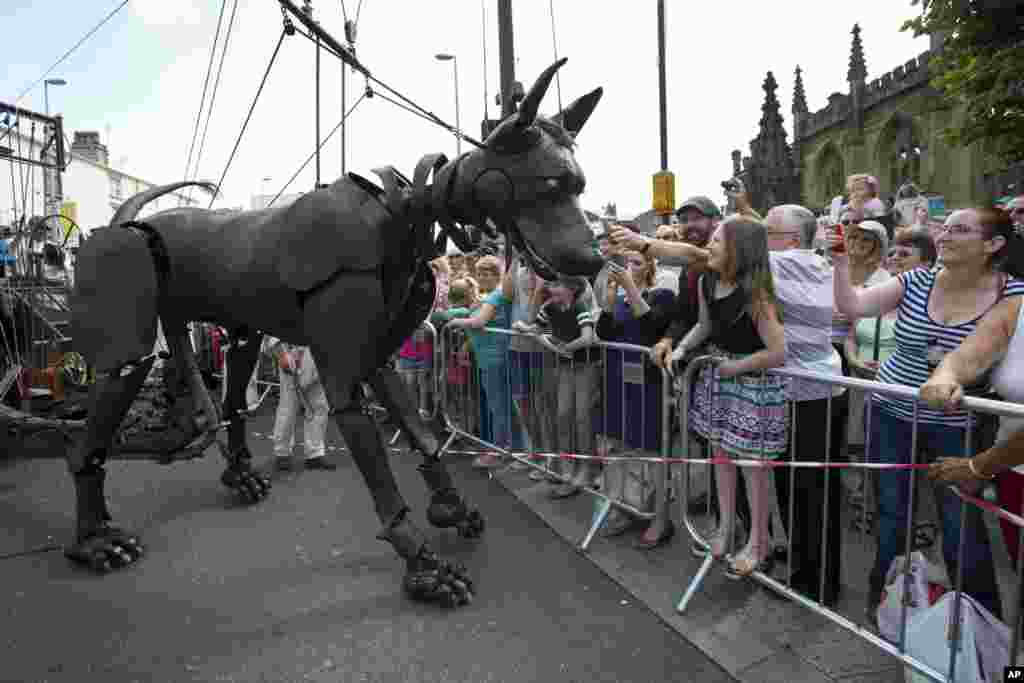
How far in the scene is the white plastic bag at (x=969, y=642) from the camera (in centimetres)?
227

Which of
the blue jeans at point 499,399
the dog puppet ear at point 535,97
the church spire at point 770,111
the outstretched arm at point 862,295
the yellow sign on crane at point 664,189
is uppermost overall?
the church spire at point 770,111

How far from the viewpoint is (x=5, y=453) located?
5512 millimetres

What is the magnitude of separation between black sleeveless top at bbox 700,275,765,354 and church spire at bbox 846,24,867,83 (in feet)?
142

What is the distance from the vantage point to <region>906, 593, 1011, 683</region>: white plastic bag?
7.46 feet

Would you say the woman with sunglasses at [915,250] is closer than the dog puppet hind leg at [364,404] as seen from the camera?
No

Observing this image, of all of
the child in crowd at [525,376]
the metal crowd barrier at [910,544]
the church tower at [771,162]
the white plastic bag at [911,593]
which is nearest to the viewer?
the metal crowd barrier at [910,544]

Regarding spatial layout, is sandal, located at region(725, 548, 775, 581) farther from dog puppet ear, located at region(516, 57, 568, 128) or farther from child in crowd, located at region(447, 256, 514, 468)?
child in crowd, located at region(447, 256, 514, 468)

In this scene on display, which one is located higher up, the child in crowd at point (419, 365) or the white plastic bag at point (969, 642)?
the child in crowd at point (419, 365)

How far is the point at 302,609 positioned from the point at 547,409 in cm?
217

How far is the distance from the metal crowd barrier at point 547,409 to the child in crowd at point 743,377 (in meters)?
0.31

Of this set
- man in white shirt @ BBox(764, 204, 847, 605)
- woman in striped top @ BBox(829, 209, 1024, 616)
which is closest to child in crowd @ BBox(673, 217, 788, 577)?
man in white shirt @ BBox(764, 204, 847, 605)

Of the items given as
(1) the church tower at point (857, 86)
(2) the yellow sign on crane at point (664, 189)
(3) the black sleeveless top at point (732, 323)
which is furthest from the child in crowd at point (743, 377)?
(1) the church tower at point (857, 86)

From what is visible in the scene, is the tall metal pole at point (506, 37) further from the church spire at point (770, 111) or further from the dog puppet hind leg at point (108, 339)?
the church spire at point (770, 111)

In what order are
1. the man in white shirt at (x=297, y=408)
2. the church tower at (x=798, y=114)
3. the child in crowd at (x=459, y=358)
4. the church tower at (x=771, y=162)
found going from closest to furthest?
the man in white shirt at (x=297, y=408), the child in crowd at (x=459, y=358), the church tower at (x=771, y=162), the church tower at (x=798, y=114)
